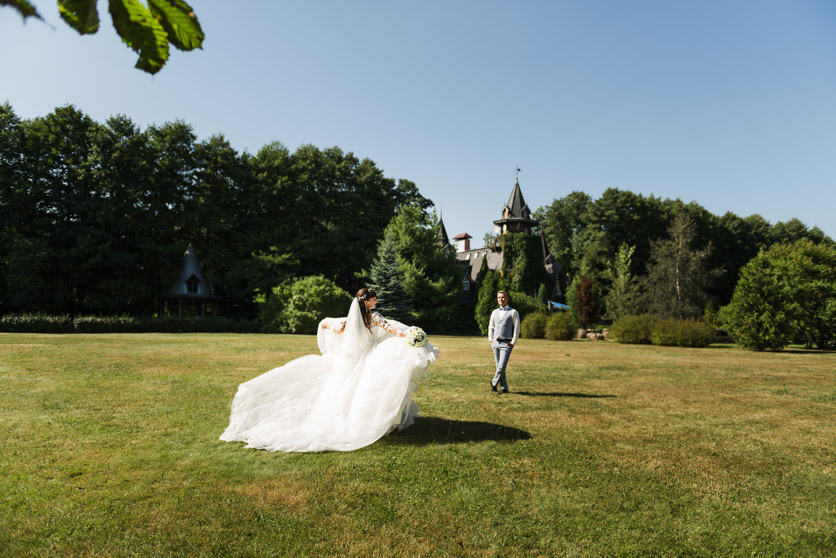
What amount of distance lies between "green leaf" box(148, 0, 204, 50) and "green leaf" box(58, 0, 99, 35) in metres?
0.16

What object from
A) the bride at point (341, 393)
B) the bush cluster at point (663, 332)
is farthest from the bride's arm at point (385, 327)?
the bush cluster at point (663, 332)

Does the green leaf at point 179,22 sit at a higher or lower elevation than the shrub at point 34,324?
higher

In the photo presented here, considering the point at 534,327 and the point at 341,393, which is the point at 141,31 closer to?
the point at 341,393

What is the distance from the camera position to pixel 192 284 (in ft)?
142

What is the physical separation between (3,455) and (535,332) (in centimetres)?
3315

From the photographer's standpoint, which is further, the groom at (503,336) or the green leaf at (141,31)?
the groom at (503,336)

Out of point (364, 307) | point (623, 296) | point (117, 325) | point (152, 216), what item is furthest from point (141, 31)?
point (623, 296)

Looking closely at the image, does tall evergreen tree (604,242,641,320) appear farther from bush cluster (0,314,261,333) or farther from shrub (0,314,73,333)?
shrub (0,314,73,333)

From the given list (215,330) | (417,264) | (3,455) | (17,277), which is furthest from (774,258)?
(17,277)

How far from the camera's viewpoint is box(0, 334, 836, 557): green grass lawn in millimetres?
4105

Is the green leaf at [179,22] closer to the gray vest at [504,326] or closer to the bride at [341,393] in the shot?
the bride at [341,393]

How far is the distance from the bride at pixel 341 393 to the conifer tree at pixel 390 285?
3393cm

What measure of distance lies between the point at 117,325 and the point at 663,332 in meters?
36.8

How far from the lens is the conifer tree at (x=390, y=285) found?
139 ft
